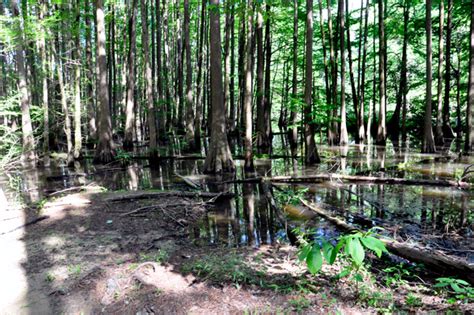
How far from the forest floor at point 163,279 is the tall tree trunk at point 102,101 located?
9.81 meters

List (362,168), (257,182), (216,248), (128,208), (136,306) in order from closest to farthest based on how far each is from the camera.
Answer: (136,306) < (216,248) < (128,208) < (257,182) < (362,168)

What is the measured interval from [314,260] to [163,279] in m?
2.14

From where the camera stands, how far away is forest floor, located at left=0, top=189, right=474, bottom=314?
3.39 meters

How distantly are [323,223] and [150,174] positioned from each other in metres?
8.16

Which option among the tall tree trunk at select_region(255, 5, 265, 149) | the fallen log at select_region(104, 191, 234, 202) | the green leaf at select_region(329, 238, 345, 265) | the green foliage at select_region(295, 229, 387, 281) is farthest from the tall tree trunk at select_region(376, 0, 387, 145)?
the green leaf at select_region(329, 238, 345, 265)

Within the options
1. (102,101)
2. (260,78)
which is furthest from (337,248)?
(102,101)

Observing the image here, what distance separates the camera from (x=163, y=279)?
13.0ft

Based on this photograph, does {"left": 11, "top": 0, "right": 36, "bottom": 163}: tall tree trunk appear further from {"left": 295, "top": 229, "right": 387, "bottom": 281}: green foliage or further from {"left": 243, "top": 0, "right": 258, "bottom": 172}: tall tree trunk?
{"left": 295, "top": 229, "right": 387, "bottom": 281}: green foliage

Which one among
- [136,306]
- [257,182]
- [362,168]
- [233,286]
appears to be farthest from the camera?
[362,168]

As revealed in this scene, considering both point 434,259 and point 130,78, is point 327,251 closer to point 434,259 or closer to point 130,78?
point 434,259

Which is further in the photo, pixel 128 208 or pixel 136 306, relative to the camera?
pixel 128 208

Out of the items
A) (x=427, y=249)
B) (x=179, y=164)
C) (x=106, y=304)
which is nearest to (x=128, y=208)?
(x=106, y=304)

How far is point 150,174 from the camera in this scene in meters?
12.8

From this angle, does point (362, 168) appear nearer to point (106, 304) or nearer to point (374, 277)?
point (374, 277)
